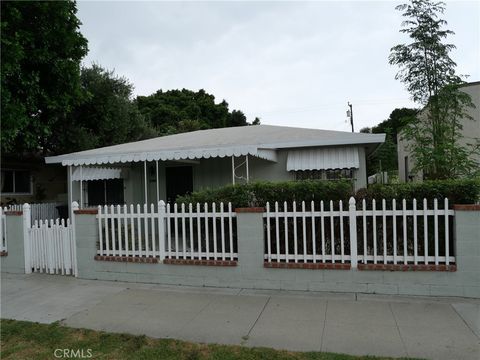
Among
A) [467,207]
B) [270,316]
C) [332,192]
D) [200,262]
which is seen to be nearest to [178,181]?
[200,262]

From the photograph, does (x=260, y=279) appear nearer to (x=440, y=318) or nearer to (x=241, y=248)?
(x=241, y=248)

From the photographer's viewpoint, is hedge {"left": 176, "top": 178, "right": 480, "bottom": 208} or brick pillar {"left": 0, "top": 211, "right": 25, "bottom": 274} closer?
hedge {"left": 176, "top": 178, "right": 480, "bottom": 208}

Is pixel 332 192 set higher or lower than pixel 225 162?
lower

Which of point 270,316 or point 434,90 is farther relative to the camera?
point 434,90

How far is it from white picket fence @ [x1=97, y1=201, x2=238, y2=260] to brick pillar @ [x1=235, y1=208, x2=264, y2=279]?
151 millimetres

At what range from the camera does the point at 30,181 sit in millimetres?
17031

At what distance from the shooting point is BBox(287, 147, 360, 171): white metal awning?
995 centimetres

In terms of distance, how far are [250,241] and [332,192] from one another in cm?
148

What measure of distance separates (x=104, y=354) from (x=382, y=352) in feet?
9.05

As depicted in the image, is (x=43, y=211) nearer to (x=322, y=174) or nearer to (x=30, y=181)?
(x=30, y=181)

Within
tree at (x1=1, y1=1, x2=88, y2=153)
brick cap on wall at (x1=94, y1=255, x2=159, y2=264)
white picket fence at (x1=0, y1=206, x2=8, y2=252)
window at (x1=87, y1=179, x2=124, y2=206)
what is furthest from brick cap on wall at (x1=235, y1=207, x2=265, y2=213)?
window at (x1=87, y1=179, x2=124, y2=206)

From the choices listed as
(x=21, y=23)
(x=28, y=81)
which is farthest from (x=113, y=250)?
(x=21, y=23)

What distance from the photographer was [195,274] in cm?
622

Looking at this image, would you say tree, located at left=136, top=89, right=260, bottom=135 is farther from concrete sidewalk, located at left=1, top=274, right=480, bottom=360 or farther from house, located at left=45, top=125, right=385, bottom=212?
concrete sidewalk, located at left=1, top=274, right=480, bottom=360
